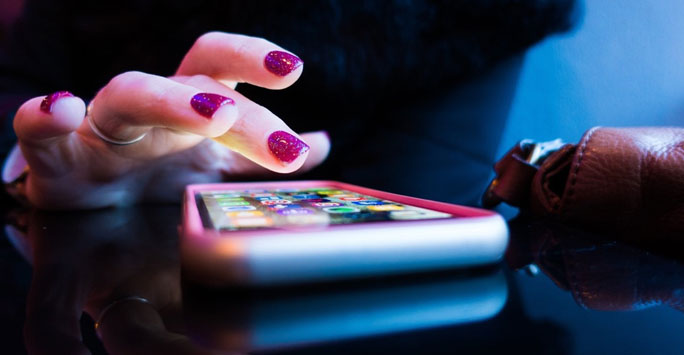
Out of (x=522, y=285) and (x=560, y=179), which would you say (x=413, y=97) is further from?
(x=522, y=285)

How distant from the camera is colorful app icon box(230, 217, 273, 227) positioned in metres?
0.22

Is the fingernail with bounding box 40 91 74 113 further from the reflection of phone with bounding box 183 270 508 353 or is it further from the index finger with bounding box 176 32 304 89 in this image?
the reflection of phone with bounding box 183 270 508 353

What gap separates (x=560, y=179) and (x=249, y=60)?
10.7 inches

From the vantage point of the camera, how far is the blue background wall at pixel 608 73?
0.46 meters

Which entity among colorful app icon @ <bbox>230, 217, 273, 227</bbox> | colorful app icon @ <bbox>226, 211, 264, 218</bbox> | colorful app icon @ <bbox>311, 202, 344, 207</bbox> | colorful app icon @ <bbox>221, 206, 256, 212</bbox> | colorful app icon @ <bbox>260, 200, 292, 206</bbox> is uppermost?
colorful app icon @ <bbox>230, 217, 273, 227</bbox>

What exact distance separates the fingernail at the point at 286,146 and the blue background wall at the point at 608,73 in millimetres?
413

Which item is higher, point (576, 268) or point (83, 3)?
point (83, 3)

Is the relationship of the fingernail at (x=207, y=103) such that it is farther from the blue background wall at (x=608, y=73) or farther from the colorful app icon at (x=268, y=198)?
the blue background wall at (x=608, y=73)

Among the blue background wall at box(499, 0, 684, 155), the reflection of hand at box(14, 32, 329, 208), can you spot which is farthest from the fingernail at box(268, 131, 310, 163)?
the blue background wall at box(499, 0, 684, 155)

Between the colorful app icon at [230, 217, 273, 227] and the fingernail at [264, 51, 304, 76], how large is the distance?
132 millimetres

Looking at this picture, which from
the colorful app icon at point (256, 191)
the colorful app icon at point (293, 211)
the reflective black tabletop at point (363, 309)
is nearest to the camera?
the reflective black tabletop at point (363, 309)

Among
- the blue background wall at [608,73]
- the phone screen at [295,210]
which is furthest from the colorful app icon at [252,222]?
the blue background wall at [608,73]

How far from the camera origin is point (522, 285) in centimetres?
22

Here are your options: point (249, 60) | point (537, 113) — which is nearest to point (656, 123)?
point (537, 113)
